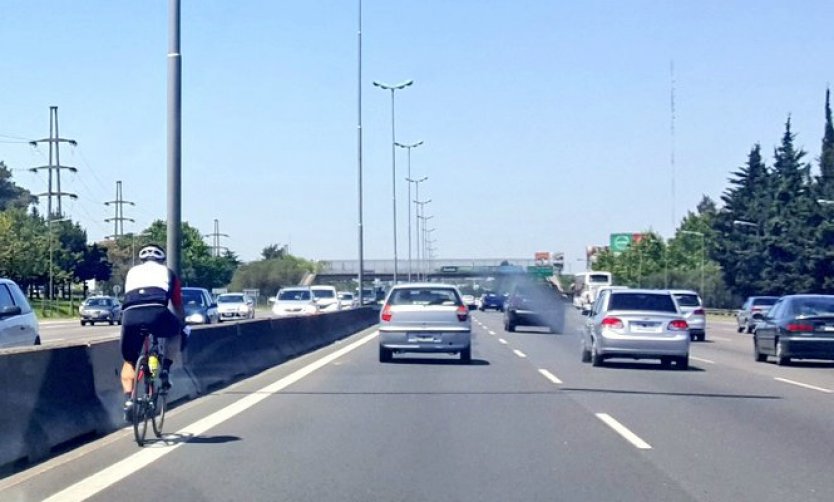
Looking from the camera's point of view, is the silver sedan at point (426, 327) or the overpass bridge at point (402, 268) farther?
the overpass bridge at point (402, 268)

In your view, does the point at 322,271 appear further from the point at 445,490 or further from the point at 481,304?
the point at 445,490

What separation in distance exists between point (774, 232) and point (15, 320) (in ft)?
226

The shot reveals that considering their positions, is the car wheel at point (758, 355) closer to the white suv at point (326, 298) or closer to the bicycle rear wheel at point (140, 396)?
the bicycle rear wheel at point (140, 396)

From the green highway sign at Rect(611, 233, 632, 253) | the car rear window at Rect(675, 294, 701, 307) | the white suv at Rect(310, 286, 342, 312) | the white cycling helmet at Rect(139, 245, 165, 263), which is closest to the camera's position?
the white cycling helmet at Rect(139, 245, 165, 263)

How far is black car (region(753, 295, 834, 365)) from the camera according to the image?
25609 mm

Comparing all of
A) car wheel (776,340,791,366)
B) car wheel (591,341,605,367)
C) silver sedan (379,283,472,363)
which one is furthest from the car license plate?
car wheel (776,340,791,366)

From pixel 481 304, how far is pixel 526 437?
2982 inches

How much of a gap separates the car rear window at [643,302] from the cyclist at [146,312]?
45.1 feet

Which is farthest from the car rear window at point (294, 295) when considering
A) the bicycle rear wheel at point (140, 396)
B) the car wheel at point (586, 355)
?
the bicycle rear wheel at point (140, 396)

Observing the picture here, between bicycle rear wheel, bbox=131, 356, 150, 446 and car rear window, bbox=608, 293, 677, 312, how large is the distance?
13885 mm

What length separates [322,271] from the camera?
128 m

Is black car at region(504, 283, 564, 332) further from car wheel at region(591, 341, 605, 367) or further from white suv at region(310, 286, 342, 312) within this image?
car wheel at region(591, 341, 605, 367)

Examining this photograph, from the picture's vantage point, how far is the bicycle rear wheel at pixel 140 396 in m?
→ 11.9

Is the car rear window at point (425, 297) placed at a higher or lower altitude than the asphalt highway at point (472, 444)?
higher
